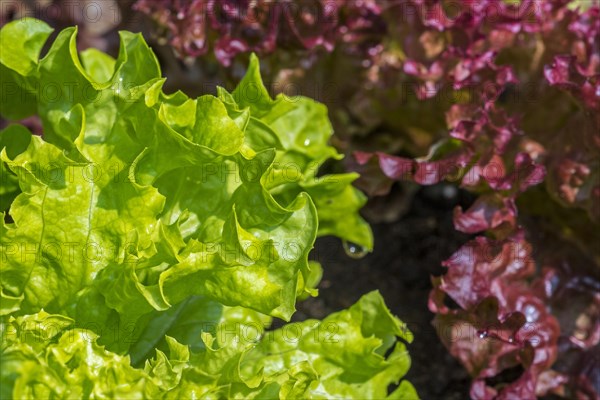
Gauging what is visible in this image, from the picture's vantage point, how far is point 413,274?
2.56 metres

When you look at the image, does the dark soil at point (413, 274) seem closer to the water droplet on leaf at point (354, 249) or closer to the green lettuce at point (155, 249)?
the water droplet on leaf at point (354, 249)

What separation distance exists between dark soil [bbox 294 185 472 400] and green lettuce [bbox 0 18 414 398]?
1.59ft

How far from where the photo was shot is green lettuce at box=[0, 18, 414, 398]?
5.16ft

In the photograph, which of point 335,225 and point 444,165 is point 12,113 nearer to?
point 335,225

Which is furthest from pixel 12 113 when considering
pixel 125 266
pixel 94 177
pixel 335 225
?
pixel 335 225

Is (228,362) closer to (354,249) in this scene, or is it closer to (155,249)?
(155,249)

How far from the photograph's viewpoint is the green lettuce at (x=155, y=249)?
157 centimetres

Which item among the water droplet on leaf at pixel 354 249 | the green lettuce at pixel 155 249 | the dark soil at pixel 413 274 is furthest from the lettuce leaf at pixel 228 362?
the dark soil at pixel 413 274

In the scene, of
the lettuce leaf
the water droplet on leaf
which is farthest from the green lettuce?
the water droplet on leaf

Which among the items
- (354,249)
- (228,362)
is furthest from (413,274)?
(228,362)

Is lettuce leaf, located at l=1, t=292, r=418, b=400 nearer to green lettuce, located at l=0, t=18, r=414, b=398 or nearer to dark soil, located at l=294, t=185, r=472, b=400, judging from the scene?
green lettuce, located at l=0, t=18, r=414, b=398

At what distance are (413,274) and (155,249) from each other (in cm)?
112

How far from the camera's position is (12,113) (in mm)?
2086

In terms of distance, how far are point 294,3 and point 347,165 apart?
1.58 ft
